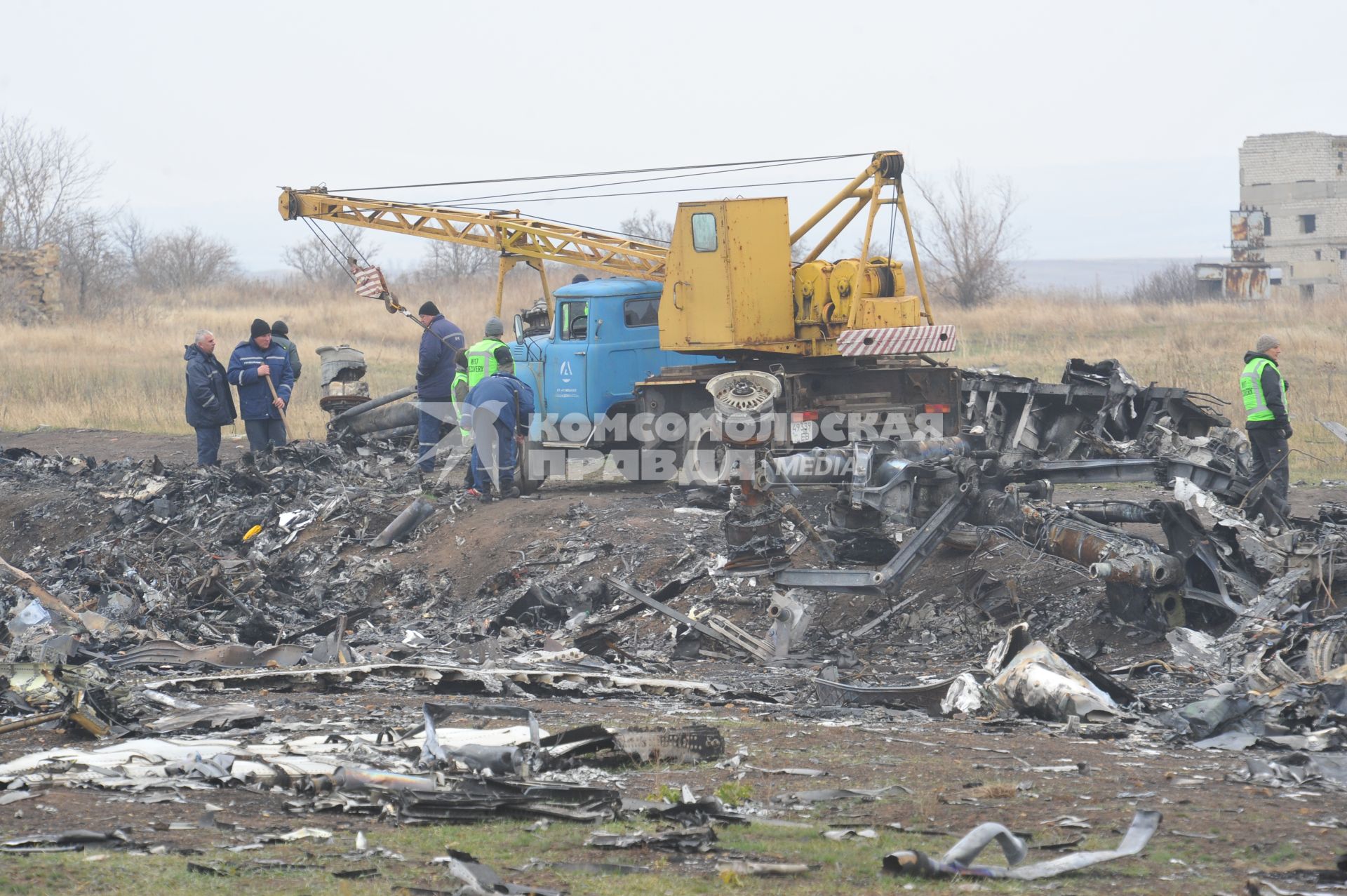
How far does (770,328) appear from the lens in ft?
47.1

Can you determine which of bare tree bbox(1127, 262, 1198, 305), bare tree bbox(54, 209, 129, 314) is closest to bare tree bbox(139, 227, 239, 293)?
bare tree bbox(54, 209, 129, 314)

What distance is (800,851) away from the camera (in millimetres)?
4918

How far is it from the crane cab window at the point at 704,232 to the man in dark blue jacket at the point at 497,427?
2.27m

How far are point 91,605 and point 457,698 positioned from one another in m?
5.28

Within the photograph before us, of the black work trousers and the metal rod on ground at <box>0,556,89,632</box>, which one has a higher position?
the black work trousers

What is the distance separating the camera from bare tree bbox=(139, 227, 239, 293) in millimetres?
63656

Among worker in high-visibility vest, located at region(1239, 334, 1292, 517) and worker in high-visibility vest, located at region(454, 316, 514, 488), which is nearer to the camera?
worker in high-visibility vest, located at region(1239, 334, 1292, 517)

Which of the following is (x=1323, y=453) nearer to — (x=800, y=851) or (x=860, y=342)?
(x=860, y=342)

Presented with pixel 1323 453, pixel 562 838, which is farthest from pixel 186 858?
pixel 1323 453

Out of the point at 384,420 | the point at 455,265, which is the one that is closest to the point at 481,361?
the point at 384,420

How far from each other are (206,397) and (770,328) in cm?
670

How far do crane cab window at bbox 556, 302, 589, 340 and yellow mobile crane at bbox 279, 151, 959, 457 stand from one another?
1cm

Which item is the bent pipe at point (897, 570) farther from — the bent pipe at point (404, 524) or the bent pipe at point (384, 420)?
the bent pipe at point (384, 420)

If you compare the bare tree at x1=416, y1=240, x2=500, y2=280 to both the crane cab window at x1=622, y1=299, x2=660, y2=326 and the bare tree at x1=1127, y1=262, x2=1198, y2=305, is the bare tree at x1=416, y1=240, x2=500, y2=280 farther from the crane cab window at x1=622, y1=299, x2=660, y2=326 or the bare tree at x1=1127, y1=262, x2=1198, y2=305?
the crane cab window at x1=622, y1=299, x2=660, y2=326
